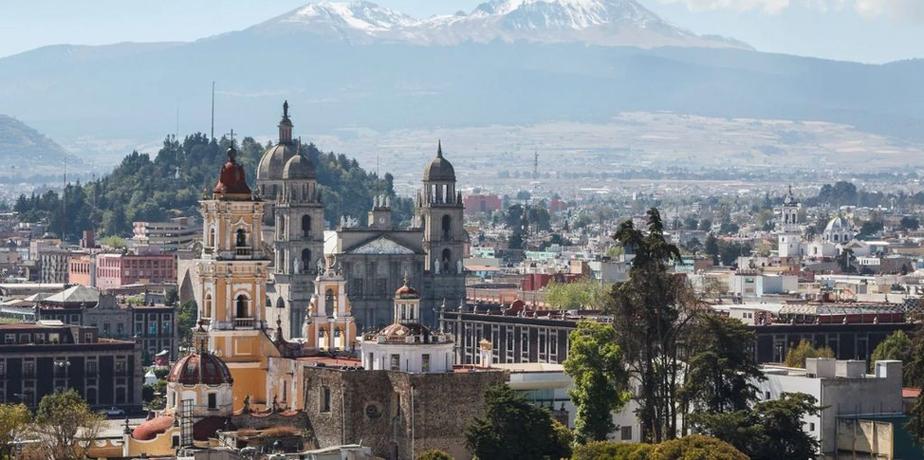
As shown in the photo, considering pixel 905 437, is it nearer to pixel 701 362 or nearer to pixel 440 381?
pixel 701 362

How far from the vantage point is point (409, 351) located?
2844 inches

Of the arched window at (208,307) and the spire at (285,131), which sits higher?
the spire at (285,131)

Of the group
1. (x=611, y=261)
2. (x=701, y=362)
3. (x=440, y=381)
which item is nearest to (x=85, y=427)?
(x=440, y=381)

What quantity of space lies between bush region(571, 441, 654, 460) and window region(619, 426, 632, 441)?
304 inches

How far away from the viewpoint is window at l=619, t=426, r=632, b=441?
76062mm

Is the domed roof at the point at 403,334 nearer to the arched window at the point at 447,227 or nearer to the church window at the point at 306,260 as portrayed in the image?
the church window at the point at 306,260

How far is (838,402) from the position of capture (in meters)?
72.5

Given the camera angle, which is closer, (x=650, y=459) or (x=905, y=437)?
(x=650, y=459)

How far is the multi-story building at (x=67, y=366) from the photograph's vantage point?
10350 centimetres

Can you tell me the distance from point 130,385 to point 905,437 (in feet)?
139

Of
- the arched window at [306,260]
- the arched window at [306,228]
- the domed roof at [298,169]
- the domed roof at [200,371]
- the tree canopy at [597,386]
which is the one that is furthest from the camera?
the domed roof at [298,169]

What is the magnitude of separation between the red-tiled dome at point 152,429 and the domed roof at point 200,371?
1168 millimetres

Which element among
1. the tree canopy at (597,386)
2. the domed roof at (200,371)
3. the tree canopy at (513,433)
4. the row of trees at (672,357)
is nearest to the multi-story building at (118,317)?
the domed roof at (200,371)

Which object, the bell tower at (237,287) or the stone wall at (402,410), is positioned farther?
the bell tower at (237,287)
